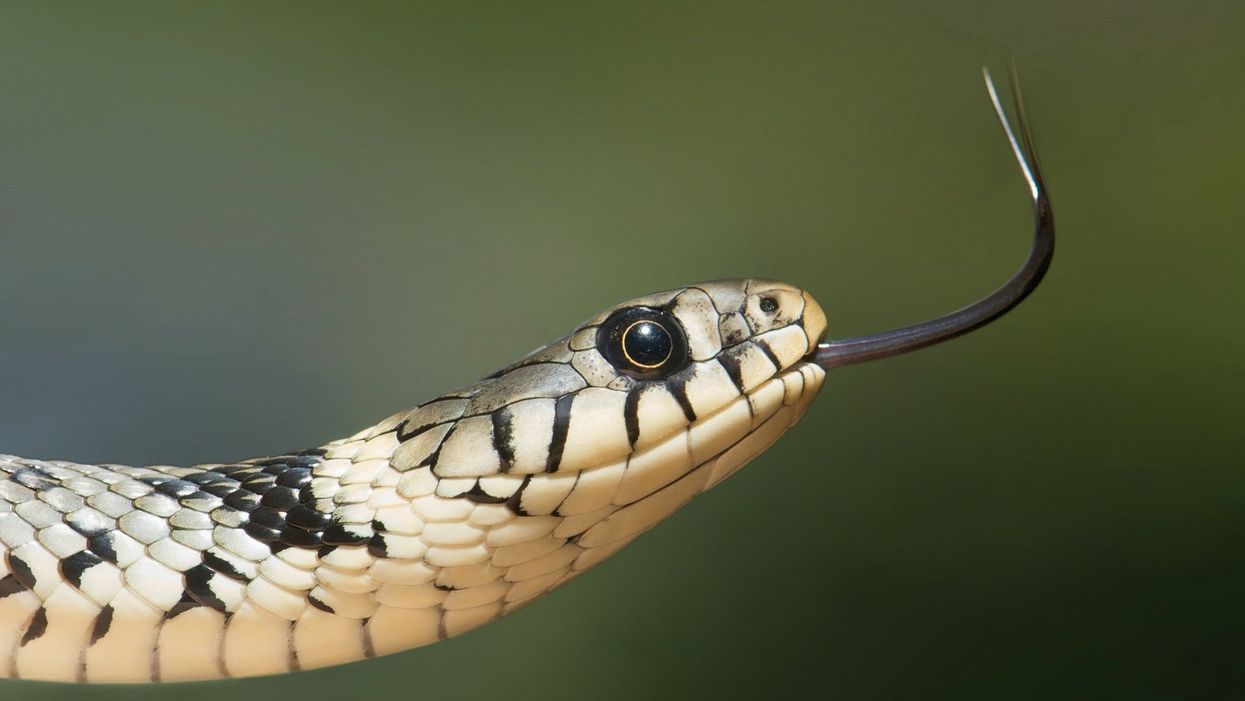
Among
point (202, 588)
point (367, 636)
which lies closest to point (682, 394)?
point (367, 636)

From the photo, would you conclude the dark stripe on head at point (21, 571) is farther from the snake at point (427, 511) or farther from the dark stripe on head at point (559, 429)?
the dark stripe on head at point (559, 429)

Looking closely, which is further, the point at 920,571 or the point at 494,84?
the point at 494,84

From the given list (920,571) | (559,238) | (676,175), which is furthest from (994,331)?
→ (559,238)

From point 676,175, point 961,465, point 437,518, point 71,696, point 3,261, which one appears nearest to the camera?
point 437,518

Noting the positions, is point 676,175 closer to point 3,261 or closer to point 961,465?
point 961,465

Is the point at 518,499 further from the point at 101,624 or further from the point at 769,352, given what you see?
the point at 101,624

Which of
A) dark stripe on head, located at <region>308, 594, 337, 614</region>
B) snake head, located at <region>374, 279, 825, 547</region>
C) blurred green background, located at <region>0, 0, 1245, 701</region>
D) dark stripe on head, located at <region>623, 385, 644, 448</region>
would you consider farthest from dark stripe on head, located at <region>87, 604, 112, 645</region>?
blurred green background, located at <region>0, 0, 1245, 701</region>
